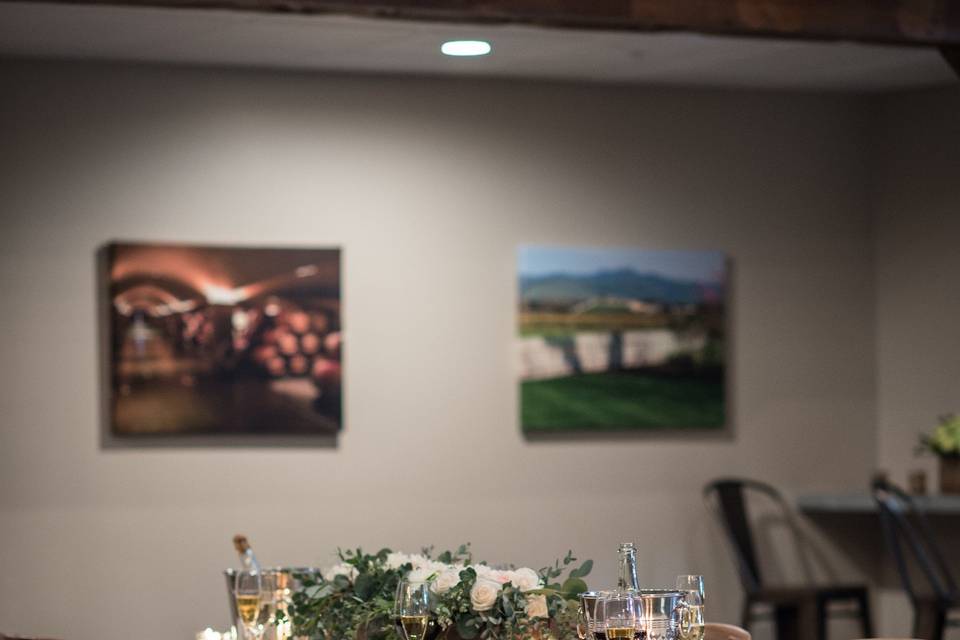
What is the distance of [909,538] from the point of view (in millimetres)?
5391

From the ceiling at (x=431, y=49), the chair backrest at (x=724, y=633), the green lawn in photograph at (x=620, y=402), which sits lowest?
the chair backrest at (x=724, y=633)

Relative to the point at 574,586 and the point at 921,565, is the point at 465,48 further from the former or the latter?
the point at 574,586

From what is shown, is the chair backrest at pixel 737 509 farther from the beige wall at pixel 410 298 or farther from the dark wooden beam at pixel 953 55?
the dark wooden beam at pixel 953 55

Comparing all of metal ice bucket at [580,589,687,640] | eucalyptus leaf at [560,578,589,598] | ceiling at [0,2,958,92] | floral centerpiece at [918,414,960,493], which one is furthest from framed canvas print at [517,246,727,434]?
metal ice bucket at [580,589,687,640]

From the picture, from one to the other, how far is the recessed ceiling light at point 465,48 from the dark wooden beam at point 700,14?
855 millimetres

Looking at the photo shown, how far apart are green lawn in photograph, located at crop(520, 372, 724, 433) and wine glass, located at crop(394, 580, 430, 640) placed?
10.8ft

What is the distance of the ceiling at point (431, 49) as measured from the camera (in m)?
4.77

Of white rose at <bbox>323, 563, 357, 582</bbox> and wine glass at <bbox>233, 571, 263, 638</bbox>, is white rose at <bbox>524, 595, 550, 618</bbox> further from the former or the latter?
wine glass at <bbox>233, 571, 263, 638</bbox>

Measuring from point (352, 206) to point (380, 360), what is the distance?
0.62 meters

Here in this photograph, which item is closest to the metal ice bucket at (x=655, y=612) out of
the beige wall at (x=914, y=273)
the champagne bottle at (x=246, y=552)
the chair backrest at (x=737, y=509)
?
the champagne bottle at (x=246, y=552)

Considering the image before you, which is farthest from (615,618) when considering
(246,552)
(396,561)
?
(246,552)

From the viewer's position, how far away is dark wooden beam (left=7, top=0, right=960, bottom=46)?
3.95 metres

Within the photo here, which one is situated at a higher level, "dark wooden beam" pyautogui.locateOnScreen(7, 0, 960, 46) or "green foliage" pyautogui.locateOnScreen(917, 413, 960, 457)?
"dark wooden beam" pyautogui.locateOnScreen(7, 0, 960, 46)

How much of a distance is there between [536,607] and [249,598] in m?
0.67
